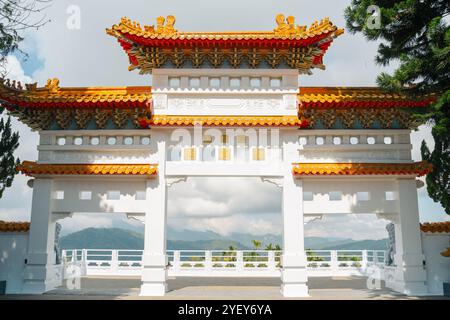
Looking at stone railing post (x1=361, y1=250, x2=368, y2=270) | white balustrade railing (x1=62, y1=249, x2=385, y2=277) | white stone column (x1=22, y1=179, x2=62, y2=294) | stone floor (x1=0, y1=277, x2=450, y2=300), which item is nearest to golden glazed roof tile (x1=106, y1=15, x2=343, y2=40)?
white stone column (x1=22, y1=179, x2=62, y2=294)

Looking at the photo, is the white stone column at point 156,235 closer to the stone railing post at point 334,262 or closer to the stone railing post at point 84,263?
the stone railing post at point 84,263

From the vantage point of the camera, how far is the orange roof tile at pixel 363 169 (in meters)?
10.2

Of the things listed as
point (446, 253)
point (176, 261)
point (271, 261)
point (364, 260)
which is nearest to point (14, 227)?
point (176, 261)

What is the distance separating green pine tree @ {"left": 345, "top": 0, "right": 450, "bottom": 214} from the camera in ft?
25.7

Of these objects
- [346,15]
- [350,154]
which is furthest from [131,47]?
[350,154]

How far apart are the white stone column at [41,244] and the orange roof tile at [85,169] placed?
38 cm

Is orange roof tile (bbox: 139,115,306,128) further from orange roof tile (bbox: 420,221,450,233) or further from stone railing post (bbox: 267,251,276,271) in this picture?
stone railing post (bbox: 267,251,276,271)

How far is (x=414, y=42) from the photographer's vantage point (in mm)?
8883

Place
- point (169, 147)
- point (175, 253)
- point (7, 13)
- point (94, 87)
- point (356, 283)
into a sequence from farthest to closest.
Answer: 1. point (175, 253)
2. point (356, 283)
3. point (94, 87)
4. point (169, 147)
5. point (7, 13)

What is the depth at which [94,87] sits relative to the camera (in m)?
11.6

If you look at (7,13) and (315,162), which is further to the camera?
(315,162)

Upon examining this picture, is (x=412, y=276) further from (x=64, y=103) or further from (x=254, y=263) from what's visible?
(x=64, y=103)

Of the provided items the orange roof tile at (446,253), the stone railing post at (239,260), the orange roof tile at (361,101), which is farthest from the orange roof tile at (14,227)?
the orange roof tile at (446,253)

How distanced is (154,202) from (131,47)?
4556 mm
